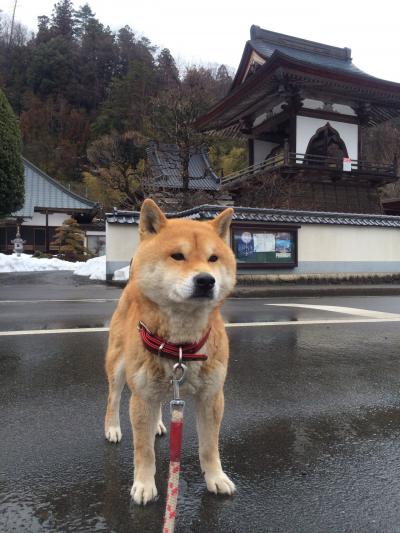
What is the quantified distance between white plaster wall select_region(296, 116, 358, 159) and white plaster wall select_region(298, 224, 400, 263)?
5803 mm

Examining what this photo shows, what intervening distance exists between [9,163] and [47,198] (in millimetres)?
11649

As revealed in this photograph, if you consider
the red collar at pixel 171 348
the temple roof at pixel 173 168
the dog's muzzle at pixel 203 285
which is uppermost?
the temple roof at pixel 173 168

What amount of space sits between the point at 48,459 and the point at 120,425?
1.80 feet

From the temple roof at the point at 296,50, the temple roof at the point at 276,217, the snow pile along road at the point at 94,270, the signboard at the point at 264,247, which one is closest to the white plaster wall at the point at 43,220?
the snow pile along road at the point at 94,270

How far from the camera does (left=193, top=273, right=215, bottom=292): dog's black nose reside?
5.68ft

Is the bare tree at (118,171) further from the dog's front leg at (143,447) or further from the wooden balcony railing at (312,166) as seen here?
the dog's front leg at (143,447)

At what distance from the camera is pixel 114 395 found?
249 cm

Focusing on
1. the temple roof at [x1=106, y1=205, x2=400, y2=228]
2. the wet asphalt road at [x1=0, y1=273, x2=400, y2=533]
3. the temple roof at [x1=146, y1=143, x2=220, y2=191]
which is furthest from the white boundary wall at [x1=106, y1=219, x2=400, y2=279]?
the wet asphalt road at [x1=0, y1=273, x2=400, y2=533]

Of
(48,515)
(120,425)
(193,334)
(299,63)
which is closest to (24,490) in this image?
(48,515)

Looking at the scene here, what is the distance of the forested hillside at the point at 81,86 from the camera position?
36.9 metres

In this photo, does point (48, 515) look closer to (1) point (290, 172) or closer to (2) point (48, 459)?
(2) point (48, 459)

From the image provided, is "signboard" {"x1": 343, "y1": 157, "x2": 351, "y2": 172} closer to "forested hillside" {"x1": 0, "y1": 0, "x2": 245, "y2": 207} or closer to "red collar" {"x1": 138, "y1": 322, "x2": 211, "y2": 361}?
"forested hillside" {"x1": 0, "y1": 0, "x2": 245, "y2": 207}

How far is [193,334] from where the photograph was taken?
1875mm

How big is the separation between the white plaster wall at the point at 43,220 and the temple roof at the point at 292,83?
13.5 metres
